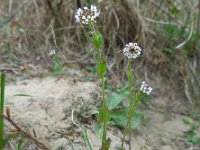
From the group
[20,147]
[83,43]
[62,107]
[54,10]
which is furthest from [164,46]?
[20,147]

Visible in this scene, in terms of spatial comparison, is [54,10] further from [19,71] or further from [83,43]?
[19,71]

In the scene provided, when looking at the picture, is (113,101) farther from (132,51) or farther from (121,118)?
(132,51)

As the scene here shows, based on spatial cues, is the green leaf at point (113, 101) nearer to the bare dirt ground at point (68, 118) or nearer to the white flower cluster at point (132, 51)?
the bare dirt ground at point (68, 118)

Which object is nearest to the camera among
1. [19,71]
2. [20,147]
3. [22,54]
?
[20,147]

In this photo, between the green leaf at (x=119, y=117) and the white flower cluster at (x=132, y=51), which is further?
the green leaf at (x=119, y=117)

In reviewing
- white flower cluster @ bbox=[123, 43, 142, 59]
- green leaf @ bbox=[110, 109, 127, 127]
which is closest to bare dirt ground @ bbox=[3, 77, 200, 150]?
green leaf @ bbox=[110, 109, 127, 127]

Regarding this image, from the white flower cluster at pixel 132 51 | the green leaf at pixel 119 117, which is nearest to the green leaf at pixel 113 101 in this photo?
the green leaf at pixel 119 117
